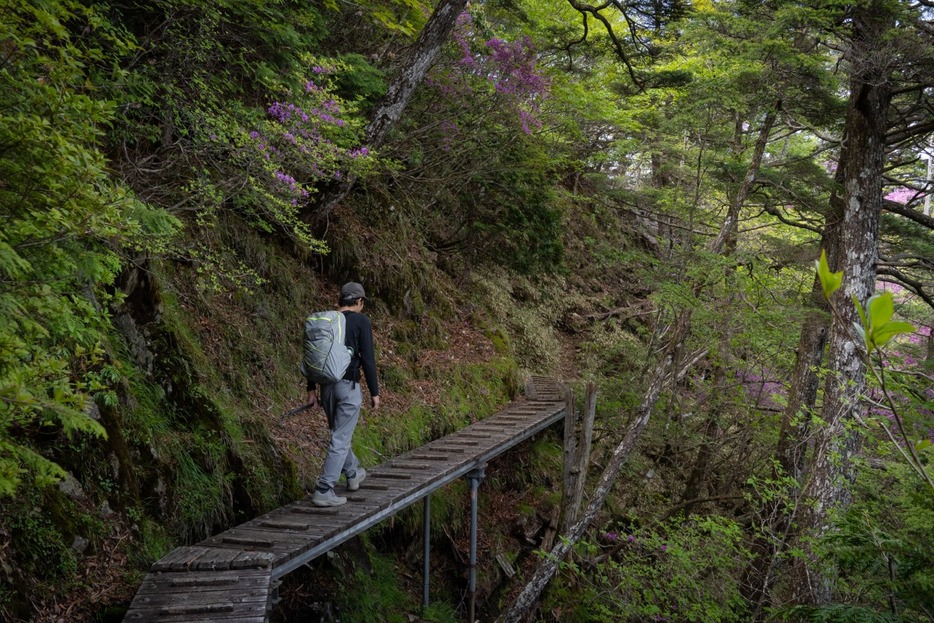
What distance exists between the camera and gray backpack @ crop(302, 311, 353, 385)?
481 cm

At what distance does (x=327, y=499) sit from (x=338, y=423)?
67 centimetres

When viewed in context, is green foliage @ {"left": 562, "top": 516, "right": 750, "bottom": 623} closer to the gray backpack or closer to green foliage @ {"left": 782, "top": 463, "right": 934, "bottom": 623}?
green foliage @ {"left": 782, "top": 463, "right": 934, "bottom": 623}

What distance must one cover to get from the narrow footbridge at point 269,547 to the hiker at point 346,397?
21 cm

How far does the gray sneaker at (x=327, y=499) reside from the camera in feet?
16.2

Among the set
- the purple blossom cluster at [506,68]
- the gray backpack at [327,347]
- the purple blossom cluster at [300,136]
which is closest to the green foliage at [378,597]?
the gray backpack at [327,347]

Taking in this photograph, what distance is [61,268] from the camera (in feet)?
7.94

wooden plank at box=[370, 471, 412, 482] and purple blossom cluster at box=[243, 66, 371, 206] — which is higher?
purple blossom cluster at box=[243, 66, 371, 206]

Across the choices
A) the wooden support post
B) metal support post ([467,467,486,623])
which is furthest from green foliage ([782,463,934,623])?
the wooden support post

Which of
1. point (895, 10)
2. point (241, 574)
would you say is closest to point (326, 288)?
point (241, 574)

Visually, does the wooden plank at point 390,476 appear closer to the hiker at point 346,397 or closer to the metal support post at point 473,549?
the hiker at point 346,397

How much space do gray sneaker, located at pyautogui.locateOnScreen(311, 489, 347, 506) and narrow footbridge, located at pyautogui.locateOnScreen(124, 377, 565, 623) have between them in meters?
0.06

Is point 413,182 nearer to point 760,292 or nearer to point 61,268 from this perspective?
point 760,292

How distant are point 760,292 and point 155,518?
8.80m

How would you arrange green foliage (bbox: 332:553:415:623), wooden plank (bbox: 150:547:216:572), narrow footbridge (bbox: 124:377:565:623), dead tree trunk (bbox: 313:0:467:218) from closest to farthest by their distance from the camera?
narrow footbridge (bbox: 124:377:565:623) < wooden plank (bbox: 150:547:216:572) < green foliage (bbox: 332:553:415:623) < dead tree trunk (bbox: 313:0:467:218)
